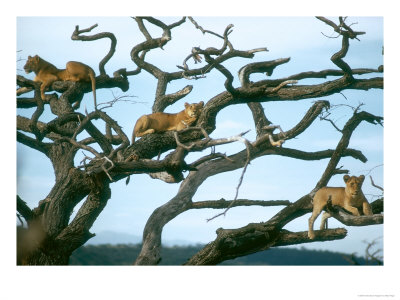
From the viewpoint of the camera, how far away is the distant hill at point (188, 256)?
5902mm

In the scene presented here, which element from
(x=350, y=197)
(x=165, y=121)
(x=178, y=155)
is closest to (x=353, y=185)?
(x=350, y=197)

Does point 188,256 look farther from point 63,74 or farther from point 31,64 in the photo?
point 31,64

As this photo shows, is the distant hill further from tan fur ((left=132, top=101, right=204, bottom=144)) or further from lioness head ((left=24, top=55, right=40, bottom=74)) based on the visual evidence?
lioness head ((left=24, top=55, right=40, bottom=74))

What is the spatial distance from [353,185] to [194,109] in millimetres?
1868

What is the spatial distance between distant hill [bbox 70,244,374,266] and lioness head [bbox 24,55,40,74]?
6.88 feet

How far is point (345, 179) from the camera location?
18.8 ft

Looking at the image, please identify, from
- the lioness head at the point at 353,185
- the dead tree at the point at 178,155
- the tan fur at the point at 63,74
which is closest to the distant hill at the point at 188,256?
the dead tree at the point at 178,155

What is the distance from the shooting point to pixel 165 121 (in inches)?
257

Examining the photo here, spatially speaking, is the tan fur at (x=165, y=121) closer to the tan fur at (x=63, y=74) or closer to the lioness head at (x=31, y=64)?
the tan fur at (x=63, y=74)

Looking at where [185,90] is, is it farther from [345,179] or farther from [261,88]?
[345,179]
